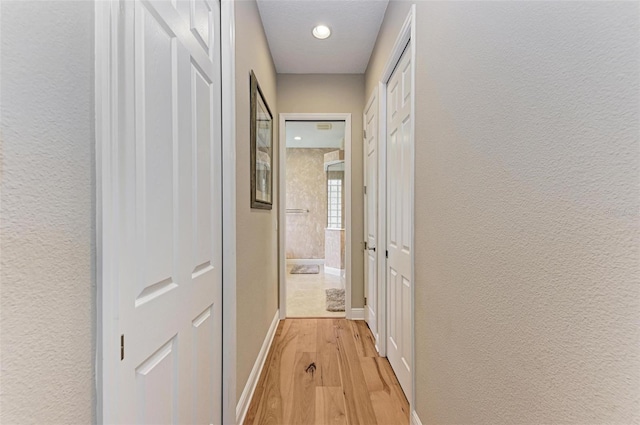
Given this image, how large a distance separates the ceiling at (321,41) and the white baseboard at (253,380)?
Result: 2.60 meters

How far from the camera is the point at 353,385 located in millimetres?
2031

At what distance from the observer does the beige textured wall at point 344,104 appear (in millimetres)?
3254

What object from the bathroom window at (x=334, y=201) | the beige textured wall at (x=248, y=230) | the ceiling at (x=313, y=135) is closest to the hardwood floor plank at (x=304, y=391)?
the beige textured wall at (x=248, y=230)

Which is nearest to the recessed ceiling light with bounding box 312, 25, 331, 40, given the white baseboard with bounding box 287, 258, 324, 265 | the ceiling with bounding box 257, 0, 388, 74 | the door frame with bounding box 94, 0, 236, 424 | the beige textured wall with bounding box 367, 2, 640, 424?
the ceiling with bounding box 257, 0, 388, 74

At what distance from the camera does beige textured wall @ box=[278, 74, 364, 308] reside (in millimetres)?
3254

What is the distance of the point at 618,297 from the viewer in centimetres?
52

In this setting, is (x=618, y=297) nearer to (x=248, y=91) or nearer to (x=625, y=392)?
(x=625, y=392)

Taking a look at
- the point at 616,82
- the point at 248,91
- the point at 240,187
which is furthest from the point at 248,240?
the point at 616,82

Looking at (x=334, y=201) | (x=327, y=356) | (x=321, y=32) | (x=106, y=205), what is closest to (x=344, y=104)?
(x=321, y=32)

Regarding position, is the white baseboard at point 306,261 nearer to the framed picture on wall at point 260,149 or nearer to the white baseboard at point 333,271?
the white baseboard at point 333,271

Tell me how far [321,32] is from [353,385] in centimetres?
279

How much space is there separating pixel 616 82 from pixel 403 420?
1850mm

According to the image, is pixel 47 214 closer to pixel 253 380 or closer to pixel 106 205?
pixel 106 205

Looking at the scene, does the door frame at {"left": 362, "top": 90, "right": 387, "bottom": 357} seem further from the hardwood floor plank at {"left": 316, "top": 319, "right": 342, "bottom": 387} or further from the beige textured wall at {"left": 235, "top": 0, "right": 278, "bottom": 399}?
the beige textured wall at {"left": 235, "top": 0, "right": 278, "bottom": 399}
